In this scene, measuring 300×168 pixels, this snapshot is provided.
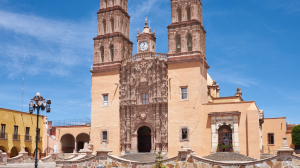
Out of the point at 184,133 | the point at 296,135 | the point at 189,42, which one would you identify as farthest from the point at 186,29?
the point at 296,135

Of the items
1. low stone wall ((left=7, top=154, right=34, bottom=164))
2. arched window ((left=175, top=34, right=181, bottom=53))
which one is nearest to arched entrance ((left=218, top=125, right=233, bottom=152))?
arched window ((left=175, top=34, right=181, bottom=53))

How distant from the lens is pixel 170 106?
105 feet

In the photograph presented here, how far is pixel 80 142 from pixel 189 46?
18400mm

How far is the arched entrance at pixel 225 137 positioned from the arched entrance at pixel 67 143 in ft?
64.1

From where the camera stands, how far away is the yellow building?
35500 millimetres

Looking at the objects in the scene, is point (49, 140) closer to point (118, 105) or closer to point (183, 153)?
point (118, 105)

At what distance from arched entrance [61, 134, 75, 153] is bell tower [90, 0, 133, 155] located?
792 cm

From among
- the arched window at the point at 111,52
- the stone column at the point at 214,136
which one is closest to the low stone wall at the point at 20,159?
the arched window at the point at 111,52

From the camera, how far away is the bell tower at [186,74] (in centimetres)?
3108

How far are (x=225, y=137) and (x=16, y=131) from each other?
72.6 ft

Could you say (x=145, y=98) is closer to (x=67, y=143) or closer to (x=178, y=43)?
(x=178, y=43)

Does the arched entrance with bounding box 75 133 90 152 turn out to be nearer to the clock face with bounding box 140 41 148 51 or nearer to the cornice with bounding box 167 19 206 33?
the clock face with bounding box 140 41 148 51

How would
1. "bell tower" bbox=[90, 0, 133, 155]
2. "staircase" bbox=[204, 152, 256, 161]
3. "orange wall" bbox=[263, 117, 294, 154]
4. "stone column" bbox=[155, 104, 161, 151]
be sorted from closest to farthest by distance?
"staircase" bbox=[204, 152, 256, 161] < "stone column" bbox=[155, 104, 161, 151] < "bell tower" bbox=[90, 0, 133, 155] < "orange wall" bbox=[263, 117, 294, 154]

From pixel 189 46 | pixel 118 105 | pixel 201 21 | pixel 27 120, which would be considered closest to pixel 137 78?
pixel 118 105
